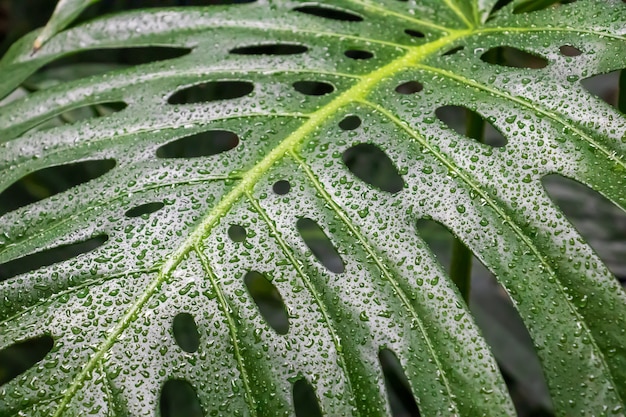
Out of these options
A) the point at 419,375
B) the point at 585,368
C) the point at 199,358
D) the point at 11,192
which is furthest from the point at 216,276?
the point at 11,192

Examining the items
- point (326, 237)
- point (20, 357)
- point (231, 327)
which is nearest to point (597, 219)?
point (326, 237)

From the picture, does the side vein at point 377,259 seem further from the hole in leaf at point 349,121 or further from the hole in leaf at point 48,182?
the hole in leaf at point 48,182

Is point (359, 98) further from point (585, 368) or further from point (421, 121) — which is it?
point (585, 368)

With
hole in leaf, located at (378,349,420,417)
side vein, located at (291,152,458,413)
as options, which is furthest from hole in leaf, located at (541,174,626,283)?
side vein, located at (291,152,458,413)

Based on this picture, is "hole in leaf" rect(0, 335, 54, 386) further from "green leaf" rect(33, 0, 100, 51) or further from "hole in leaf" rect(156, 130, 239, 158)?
"green leaf" rect(33, 0, 100, 51)

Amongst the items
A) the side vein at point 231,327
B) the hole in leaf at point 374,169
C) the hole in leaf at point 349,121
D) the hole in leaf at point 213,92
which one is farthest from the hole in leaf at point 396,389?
the side vein at point 231,327
